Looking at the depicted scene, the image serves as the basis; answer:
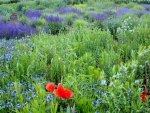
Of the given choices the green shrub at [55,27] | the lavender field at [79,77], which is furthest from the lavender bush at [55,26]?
the lavender field at [79,77]

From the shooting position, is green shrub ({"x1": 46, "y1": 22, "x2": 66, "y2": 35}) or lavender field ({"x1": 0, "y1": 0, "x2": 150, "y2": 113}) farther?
green shrub ({"x1": 46, "y1": 22, "x2": 66, "y2": 35})

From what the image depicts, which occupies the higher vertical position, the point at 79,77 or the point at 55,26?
the point at 79,77

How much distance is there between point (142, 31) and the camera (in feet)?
15.1

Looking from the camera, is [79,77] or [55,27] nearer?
[79,77]

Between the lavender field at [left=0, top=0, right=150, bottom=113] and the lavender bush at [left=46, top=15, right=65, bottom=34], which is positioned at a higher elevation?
the lavender field at [left=0, top=0, right=150, bottom=113]

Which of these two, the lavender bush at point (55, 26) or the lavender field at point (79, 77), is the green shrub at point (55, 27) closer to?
the lavender bush at point (55, 26)

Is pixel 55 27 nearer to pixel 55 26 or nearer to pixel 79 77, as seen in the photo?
pixel 55 26

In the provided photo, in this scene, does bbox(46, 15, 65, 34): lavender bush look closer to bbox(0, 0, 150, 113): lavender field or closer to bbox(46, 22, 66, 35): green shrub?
bbox(46, 22, 66, 35): green shrub

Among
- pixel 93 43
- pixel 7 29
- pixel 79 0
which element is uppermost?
pixel 93 43

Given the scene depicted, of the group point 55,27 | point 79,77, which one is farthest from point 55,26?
point 79,77

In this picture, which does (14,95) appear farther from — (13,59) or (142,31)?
(142,31)

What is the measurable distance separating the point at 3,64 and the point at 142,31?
2.18m

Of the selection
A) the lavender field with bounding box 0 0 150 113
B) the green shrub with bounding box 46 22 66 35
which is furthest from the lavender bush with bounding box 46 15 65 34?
the lavender field with bounding box 0 0 150 113

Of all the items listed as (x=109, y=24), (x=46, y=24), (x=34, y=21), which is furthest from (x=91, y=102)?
(x=34, y=21)
